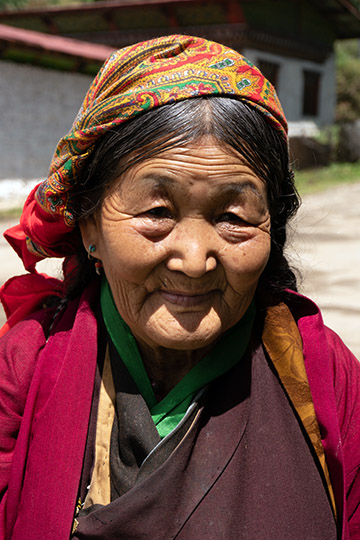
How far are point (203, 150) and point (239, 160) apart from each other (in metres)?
0.09

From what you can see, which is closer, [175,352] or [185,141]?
[185,141]

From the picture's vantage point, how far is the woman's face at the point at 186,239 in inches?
55.1

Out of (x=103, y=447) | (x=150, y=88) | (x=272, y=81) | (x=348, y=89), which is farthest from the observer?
(x=348, y=89)

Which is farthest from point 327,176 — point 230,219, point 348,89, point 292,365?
point 230,219

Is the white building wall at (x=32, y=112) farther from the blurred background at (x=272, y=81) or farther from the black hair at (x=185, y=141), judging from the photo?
the black hair at (x=185, y=141)

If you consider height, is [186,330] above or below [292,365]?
above

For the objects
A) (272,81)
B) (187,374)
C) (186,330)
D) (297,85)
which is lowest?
(297,85)

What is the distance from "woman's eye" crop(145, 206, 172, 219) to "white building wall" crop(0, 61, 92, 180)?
11286mm

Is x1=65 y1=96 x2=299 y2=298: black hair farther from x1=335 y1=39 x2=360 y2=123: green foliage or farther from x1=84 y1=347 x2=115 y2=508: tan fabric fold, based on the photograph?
x1=335 y1=39 x2=360 y2=123: green foliage

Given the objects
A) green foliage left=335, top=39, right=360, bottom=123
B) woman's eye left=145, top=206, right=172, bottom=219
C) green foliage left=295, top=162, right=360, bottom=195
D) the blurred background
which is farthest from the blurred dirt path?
green foliage left=335, top=39, right=360, bottom=123

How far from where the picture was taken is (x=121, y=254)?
1.46 m

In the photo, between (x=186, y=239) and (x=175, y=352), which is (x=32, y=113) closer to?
(x=175, y=352)

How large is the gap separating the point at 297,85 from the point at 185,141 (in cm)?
1909

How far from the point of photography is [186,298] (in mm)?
1470
